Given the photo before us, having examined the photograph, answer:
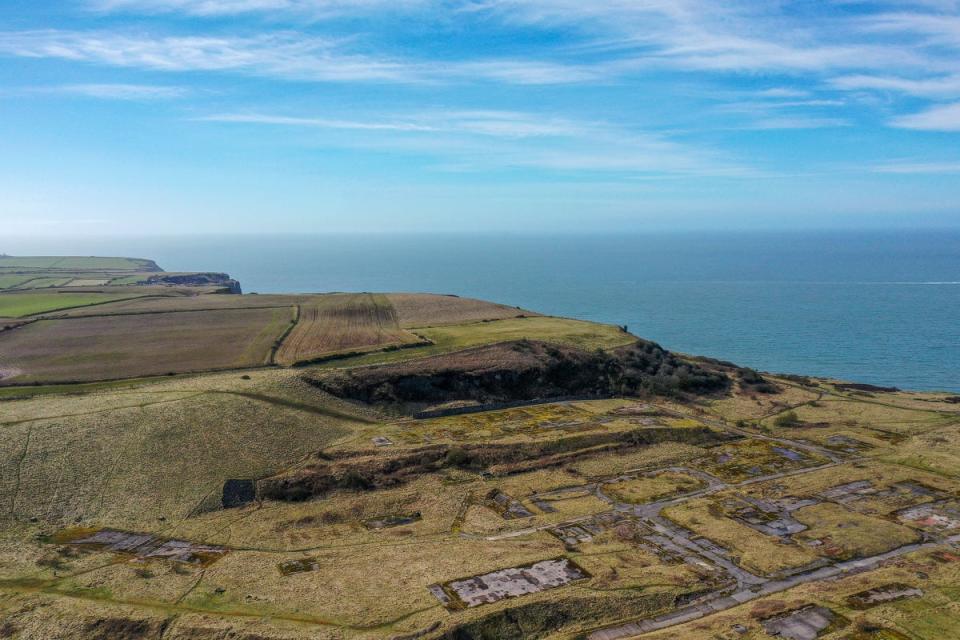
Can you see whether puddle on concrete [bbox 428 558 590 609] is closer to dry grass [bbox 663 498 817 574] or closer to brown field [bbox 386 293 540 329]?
dry grass [bbox 663 498 817 574]

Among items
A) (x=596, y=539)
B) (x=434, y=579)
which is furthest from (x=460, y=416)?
(x=434, y=579)

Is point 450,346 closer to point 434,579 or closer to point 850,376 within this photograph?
point 434,579

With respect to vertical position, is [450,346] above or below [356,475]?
above

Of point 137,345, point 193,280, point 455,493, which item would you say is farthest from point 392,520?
point 193,280

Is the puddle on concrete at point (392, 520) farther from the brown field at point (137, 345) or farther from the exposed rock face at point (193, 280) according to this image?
the exposed rock face at point (193, 280)

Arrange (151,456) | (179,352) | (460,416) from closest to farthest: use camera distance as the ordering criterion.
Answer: (151,456), (460,416), (179,352)

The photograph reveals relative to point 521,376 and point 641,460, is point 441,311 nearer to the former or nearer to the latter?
point 521,376
